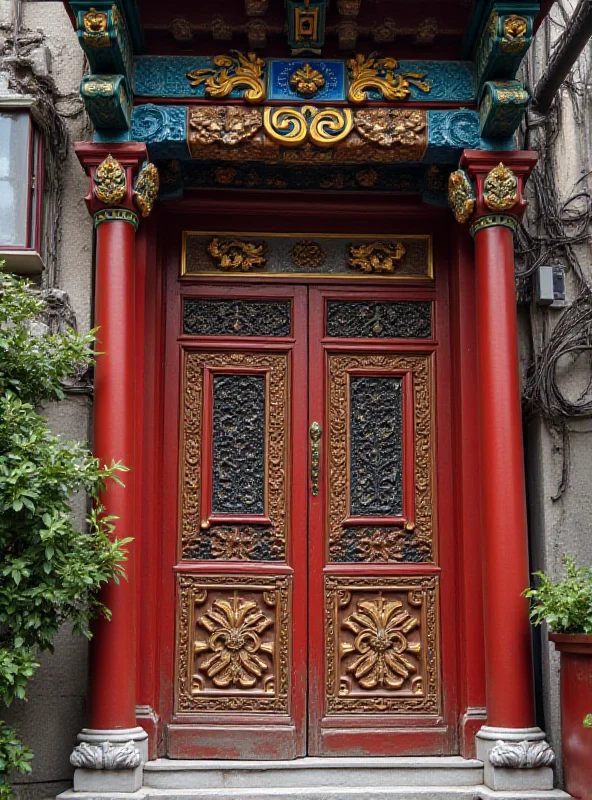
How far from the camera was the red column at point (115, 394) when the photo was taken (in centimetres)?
561

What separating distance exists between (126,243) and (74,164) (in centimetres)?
78

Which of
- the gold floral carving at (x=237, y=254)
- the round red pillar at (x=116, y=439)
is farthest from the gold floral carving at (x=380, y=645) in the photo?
the gold floral carving at (x=237, y=254)

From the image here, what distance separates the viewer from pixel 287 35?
6098 millimetres

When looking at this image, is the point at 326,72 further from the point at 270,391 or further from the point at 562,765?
the point at 562,765

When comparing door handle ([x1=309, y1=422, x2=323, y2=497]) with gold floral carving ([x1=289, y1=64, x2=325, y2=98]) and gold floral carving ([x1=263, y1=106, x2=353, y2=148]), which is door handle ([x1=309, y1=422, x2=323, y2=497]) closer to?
gold floral carving ([x1=263, y1=106, x2=353, y2=148])

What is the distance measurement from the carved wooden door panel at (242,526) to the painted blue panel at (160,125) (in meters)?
0.92

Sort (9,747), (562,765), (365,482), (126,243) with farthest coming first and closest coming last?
1. (365,482)
2. (126,243)
3. (562,765)
4. (9,747)

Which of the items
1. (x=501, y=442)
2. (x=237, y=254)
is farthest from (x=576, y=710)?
(x=237, y=254)

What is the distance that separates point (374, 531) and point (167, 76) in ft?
9.21

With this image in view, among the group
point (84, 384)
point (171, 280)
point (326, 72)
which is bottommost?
point (84, 384)

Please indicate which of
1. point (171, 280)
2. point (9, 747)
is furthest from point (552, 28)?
point (9, 747)

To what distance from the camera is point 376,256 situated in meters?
6.69

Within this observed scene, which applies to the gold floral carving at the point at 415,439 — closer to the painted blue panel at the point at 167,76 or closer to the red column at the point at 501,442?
the red column at the point at 501,442

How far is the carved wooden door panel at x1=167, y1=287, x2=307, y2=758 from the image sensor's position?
616 centimetres
